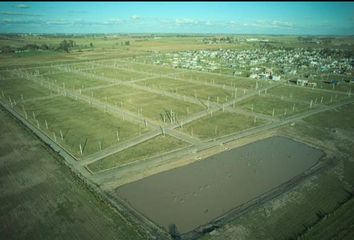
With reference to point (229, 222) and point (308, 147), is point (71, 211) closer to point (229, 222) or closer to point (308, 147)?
point (229, 222)

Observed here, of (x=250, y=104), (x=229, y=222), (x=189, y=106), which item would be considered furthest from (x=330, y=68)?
(x=229, y=222)

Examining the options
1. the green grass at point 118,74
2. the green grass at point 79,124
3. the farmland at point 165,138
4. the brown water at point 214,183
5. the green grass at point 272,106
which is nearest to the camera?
the farmland at point 165,138

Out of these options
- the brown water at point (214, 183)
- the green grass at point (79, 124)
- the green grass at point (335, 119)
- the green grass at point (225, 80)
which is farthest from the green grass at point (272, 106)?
the green grass at point (79, 124)

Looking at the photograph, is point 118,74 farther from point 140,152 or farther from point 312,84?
point 140,152

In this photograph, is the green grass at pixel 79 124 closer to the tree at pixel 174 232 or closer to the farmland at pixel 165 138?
the farmland at pixel 165 138

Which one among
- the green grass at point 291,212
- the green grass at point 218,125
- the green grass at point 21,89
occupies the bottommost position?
the green grass at point 21,89

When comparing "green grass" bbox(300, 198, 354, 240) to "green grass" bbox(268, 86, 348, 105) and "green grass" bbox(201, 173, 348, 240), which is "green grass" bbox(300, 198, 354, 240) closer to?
"green grass" bbox(201, 173, 348, 240)
